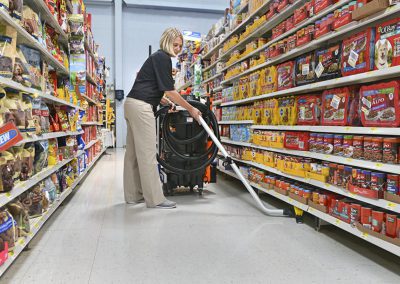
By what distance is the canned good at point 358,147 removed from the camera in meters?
1.95

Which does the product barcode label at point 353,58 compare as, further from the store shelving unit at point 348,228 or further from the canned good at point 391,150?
the store shelving unit at point 348,228

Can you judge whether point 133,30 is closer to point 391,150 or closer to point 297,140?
point 297,140

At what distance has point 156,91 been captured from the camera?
310 centimetres

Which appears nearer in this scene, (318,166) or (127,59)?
(318,166)

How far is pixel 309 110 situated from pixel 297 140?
0.89ft

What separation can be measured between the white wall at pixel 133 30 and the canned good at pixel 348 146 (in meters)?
10.2

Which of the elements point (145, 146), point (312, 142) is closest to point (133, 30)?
point (145, 146)

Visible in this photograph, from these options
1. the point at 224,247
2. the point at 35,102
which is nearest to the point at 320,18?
the point at 224,247

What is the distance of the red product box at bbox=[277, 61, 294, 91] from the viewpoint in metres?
2.82

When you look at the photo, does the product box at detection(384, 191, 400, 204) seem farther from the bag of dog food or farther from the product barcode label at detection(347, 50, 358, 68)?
the bag of dog food

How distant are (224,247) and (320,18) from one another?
1.79 metres

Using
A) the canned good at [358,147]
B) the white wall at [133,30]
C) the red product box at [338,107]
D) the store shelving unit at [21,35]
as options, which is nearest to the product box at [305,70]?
the red product box at [338,107]

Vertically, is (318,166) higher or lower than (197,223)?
higher

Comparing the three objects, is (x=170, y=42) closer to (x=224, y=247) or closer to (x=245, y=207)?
(x=245, y=207)
